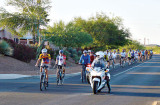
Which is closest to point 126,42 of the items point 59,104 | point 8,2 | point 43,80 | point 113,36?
point 113,36

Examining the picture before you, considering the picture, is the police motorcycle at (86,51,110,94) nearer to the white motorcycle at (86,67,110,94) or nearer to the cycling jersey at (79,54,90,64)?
the white motorcycle at (86,67,110,94)

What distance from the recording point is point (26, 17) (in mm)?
34000

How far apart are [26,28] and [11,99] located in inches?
966

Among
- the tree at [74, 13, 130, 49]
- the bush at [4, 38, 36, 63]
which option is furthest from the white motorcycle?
the tree at [74, 13, 130, 49]

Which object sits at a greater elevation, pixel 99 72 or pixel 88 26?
pixel 88 26

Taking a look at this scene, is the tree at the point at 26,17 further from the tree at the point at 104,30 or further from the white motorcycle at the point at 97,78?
the white motorcycle at the point at 97,78

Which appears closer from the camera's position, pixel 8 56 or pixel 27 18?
pixel 8 56

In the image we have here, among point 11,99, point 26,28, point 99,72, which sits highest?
point 26,28

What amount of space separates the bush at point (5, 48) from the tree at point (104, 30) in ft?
81.8

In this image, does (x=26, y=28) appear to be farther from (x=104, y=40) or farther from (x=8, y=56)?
(x=104, y=40)

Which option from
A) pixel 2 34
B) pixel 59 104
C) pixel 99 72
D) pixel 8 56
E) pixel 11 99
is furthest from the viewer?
pixel 2 34

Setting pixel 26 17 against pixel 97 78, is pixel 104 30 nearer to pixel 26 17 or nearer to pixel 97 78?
pixel 26 17

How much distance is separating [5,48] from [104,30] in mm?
26194

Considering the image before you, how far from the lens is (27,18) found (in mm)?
33844
